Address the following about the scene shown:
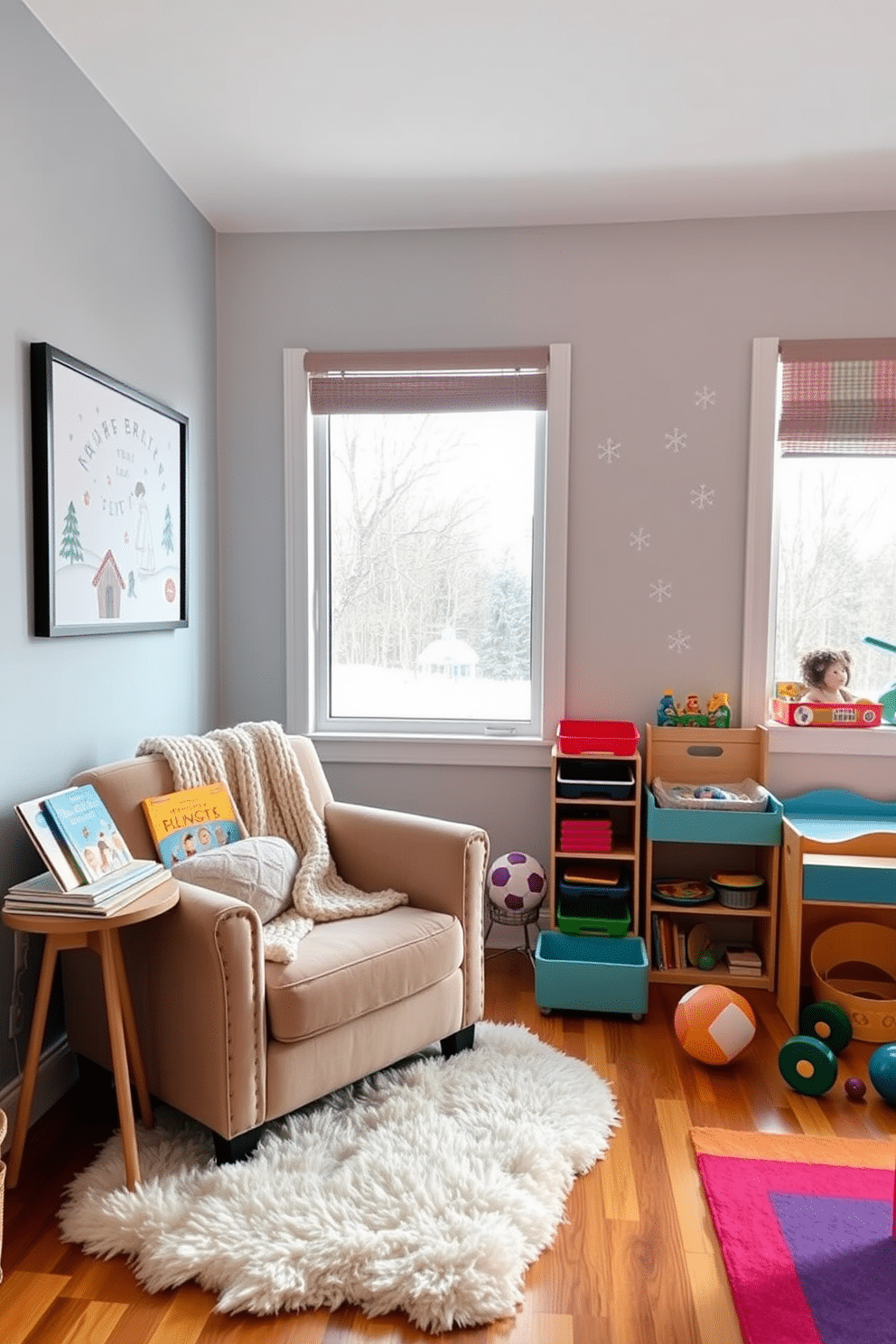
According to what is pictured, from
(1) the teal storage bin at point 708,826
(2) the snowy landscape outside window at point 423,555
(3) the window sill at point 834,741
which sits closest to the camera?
(1) the teal storage bin at point 708,826

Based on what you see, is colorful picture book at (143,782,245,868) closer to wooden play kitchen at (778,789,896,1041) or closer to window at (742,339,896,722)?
wooden play kitchen at (778,789,896,1041)

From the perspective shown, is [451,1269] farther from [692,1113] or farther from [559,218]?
[559,218]

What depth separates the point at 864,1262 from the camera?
5.61 ft

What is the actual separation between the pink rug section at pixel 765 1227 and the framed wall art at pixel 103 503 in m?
1.92

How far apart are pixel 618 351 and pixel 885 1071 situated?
229 cm

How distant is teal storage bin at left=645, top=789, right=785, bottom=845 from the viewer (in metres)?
2.85

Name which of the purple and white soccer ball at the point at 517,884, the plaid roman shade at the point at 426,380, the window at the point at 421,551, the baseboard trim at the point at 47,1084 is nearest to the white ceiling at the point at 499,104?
the plaid roman shade at the point at 426,380

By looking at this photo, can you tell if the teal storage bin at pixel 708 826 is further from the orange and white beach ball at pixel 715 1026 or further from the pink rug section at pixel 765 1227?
the pink rug section at pixel 765 1227

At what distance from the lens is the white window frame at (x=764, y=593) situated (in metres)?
3.07

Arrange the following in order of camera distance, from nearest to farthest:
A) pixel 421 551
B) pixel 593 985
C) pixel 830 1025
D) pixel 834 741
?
pixel 830 1025
pixel 593 985
pixel 834 741
pixel 421 551

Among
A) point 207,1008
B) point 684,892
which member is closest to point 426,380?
point 684,892

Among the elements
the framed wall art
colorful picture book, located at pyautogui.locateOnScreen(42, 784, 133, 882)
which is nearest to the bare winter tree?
the framed wall art

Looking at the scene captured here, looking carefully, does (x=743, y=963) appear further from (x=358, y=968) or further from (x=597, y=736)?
(x=358, y=968)

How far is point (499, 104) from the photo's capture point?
2441 millimetres
